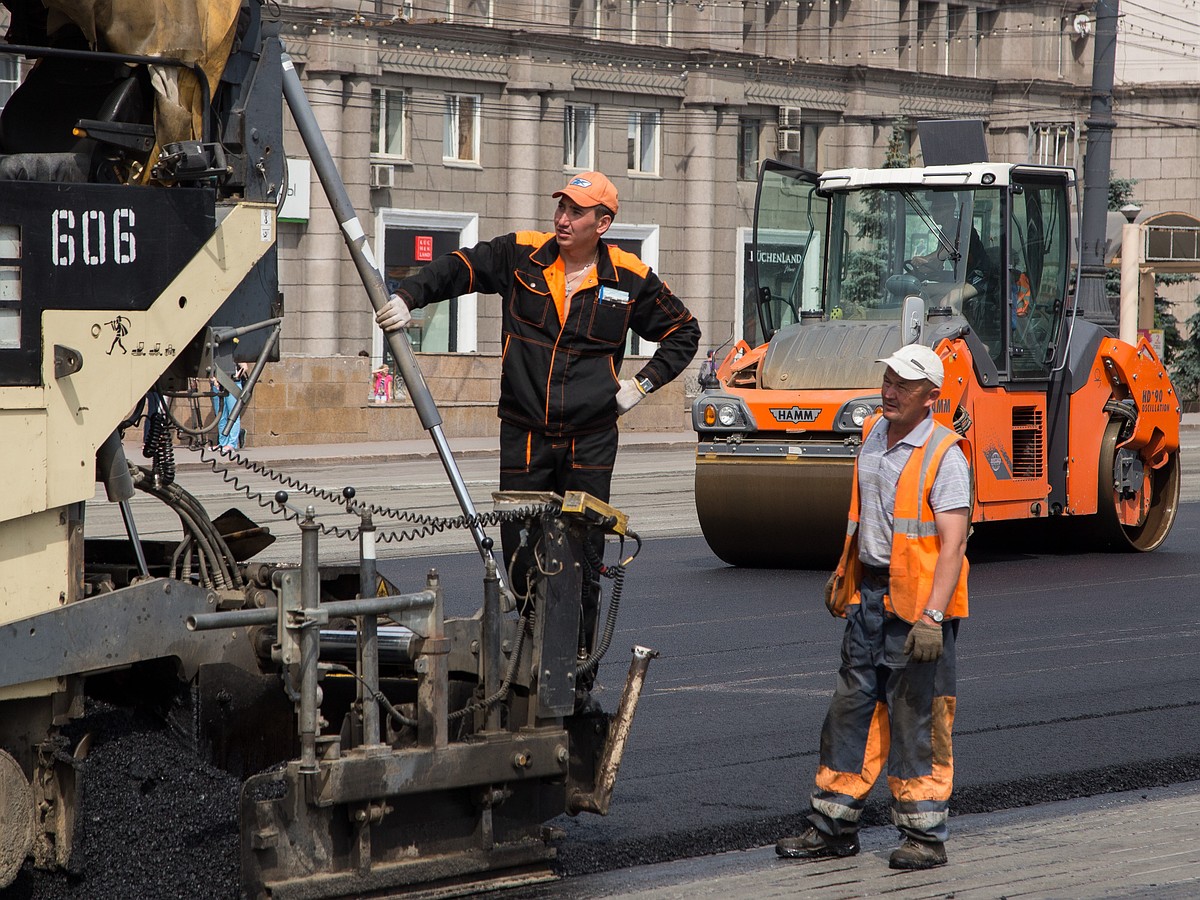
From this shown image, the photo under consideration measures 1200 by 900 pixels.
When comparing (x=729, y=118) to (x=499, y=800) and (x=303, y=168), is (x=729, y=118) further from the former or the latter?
(x=499, y=800)

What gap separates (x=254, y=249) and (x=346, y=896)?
172 cm

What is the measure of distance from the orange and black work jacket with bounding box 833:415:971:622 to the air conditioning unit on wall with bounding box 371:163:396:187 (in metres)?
30.0

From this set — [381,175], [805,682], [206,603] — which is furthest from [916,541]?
[381,175]

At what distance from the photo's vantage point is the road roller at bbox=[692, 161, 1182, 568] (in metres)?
12.5

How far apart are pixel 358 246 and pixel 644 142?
34858mm

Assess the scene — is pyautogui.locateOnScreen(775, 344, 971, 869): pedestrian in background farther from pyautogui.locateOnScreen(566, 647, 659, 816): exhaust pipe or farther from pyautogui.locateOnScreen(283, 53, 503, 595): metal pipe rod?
pyautogui.locateOnScreen(283, 53, 503, 595): metal pipe rod

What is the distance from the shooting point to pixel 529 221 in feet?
123

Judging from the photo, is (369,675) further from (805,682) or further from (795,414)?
(795,414)

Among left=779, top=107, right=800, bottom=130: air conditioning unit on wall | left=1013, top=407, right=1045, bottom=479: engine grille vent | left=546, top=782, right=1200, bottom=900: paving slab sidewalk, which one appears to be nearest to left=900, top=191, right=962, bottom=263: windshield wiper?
left=1013, top=407, right=1045, bottom=479: engine grille vent

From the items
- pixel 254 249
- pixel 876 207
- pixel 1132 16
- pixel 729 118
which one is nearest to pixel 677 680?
pixel 254 249

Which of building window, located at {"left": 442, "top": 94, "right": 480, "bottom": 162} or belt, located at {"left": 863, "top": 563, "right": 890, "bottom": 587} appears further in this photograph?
building window, located at {"left": 442, "top": 94, "right": 480, "bottom": 162}

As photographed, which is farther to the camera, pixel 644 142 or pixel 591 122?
pixel 644 142

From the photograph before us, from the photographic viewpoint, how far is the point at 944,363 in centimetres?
1255

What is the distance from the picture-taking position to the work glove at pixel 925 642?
18.3 feet
